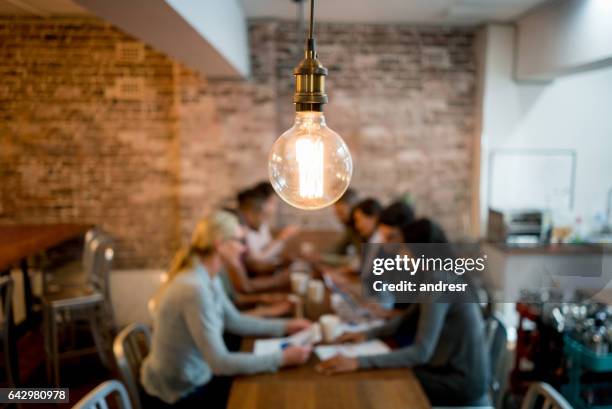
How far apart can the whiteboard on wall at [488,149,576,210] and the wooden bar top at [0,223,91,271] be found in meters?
3.72

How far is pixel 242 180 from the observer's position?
14.5ft

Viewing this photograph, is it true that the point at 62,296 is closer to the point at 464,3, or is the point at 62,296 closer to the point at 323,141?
the point at 323,141

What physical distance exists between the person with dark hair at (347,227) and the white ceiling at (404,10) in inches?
56.7

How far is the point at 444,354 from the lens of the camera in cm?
212

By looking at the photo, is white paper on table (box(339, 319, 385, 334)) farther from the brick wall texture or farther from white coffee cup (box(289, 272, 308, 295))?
the brick wall texture

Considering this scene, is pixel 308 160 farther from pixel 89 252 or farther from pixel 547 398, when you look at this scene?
pixel 89 252

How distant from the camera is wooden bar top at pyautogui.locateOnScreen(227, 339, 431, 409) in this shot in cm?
169

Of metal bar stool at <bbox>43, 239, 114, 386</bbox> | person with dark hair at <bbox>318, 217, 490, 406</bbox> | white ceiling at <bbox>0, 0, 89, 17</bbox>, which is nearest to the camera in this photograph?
white ceiling at <bbox>0, 0, 89, 17</bbox>

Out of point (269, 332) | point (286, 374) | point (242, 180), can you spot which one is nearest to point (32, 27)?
point (286, 374)

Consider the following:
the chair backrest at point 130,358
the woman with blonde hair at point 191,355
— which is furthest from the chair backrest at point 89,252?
the woman with blonde hair at point 191,355

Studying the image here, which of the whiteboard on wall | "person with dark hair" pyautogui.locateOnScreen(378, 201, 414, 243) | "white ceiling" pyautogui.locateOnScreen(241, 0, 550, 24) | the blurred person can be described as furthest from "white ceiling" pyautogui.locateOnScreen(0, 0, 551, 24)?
"person with dark hair" pyautogui.locateOnScreen(378, 201, 414, 243)

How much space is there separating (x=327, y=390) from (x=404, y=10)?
128 inches

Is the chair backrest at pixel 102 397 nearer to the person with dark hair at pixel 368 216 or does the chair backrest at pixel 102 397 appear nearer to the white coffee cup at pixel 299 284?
the white coffee cup at pixel 299 284

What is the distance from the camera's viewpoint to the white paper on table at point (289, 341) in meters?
2.17
